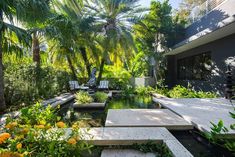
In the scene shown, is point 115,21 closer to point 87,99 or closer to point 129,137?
point 87,99

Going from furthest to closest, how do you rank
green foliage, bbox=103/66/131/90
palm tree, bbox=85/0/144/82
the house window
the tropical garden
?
green foliage, bbox=103/66/131/90 → palm tree, bbox=85/0/144/82 → the house window → the tropical garden

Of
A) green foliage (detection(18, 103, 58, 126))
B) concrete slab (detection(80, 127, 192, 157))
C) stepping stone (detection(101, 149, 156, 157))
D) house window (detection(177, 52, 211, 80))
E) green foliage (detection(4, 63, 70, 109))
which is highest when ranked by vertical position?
house window (detection(177, 52, 211, 80))

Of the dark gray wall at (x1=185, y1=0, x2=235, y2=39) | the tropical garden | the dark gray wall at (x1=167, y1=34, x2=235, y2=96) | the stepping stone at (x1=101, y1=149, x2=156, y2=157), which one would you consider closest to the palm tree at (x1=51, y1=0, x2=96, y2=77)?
the tropical garden

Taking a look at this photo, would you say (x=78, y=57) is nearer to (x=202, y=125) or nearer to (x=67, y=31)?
(x=67, y=31)

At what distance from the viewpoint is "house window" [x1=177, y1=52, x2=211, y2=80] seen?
12477 mm

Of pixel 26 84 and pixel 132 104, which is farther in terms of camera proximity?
pixel 132 104

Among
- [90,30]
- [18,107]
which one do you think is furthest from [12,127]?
[90,30]

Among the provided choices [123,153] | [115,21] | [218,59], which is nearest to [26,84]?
[123,153]

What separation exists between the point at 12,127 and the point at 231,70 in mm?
10082

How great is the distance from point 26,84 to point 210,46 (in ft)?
32.6

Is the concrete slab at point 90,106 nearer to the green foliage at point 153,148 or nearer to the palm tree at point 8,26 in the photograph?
the palm tree at point 8,26

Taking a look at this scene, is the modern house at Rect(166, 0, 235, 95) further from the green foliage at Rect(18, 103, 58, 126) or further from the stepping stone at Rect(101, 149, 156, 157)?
the green foliage at Rect(18, 103, 58, 126)

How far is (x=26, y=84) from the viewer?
8.19 m

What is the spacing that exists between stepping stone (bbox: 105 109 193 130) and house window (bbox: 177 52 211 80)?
278 inches
